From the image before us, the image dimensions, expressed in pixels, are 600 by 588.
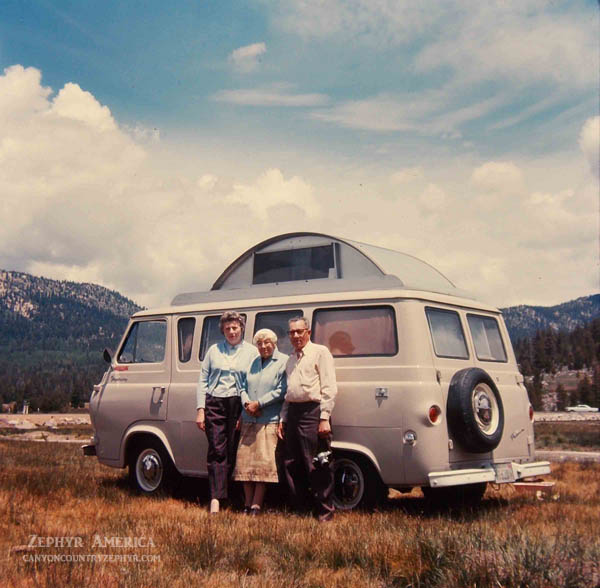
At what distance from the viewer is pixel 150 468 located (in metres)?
9.95

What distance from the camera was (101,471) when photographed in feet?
42.2

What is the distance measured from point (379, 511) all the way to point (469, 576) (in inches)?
120

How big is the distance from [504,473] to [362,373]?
186 cm

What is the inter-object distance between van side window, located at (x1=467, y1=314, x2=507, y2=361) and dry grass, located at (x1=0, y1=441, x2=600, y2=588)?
173 centimetres

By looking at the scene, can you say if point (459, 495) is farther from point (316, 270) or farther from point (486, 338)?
point (316, 270)

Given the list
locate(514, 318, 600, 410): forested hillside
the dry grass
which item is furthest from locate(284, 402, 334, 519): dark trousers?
locate(514, 318, 600, 410): forested hillside

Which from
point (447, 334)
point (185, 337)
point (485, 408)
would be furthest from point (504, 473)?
point (185, 337)

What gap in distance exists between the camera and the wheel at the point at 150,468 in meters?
9.75

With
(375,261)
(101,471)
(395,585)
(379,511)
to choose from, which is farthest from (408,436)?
(101,471)

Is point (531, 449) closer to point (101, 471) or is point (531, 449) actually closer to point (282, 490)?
point (282, 490)

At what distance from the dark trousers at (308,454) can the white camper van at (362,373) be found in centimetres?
37

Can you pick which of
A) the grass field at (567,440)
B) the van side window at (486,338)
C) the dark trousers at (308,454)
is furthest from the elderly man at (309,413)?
the grass field at (567,440)

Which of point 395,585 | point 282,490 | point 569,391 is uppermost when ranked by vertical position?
point 569,391

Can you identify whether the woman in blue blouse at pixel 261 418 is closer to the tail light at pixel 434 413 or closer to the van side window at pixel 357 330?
the van side window at pixel 357 330
